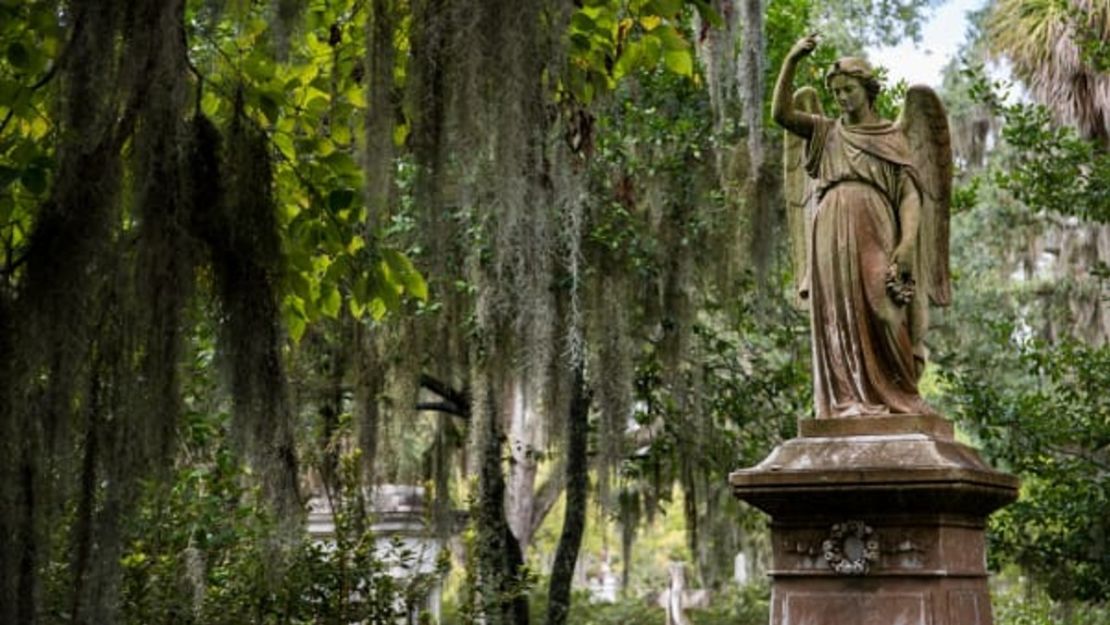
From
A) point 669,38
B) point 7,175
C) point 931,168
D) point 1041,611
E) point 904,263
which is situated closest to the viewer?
point 7,175

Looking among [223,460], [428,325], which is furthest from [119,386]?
[428,325]

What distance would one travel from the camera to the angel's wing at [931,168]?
6.35m

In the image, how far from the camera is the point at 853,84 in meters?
6.32

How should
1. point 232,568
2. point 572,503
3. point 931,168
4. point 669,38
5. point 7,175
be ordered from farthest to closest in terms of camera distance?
point 572,503
point 232,568
point 669,38
point 931,168
point 7,175

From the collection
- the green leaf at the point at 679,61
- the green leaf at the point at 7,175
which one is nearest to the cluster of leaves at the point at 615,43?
the green leaf at the point at 679,61

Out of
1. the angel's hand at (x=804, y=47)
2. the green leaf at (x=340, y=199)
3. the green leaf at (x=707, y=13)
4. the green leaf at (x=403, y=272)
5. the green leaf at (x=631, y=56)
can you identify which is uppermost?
the green leaf at (x=631, y=56)

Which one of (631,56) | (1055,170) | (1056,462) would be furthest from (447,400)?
(631,56)

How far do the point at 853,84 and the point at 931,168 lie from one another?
1.66ft

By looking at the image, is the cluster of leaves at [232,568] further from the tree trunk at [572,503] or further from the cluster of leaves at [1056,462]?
the cluster of leaves at [1056,462]

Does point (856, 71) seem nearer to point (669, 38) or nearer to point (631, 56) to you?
point (669, 38)

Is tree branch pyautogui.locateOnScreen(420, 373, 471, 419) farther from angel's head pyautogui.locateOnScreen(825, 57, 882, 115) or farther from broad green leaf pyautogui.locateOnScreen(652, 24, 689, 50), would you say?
angel's head pyautogui.locateOnScreen(825, 57, 882, 115)

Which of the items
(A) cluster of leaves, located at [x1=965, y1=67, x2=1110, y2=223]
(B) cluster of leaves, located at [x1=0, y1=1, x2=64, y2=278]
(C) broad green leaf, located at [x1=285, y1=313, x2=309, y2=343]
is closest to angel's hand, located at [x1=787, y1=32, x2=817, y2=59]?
(C) broad green leaf, located at [x1=285, y1=313, x2=309, y2=343]

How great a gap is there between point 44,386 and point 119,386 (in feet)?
0.68

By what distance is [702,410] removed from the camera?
11164mm
